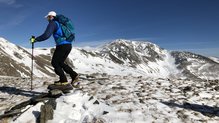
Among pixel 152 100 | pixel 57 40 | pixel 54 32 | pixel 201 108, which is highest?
pixel 54 32

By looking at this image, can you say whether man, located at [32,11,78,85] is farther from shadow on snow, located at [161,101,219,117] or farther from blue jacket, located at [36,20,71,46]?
shadow on snow, located at [161,101,219,117]

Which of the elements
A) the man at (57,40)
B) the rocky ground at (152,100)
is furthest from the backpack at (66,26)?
the rocky ground at (152,100)

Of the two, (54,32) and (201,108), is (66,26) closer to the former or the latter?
(54,32)

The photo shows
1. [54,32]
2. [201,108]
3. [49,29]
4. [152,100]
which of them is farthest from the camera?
[54,32]

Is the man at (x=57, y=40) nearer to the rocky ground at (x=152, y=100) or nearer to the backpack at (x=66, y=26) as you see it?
the backpack at (x=66, y=26)

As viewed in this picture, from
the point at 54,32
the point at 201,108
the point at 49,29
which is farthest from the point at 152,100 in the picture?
the point at 49,29

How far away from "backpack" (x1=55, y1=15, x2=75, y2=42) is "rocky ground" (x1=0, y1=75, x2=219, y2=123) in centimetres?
306

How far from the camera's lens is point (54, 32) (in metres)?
11.8

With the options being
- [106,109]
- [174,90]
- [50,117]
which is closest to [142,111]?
[106,109]

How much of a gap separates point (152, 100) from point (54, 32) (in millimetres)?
5499

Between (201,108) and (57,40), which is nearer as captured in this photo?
(201,108)

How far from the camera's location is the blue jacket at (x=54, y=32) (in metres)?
11.5

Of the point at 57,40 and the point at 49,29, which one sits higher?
the point at 49,29

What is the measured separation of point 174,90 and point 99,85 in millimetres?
4230
